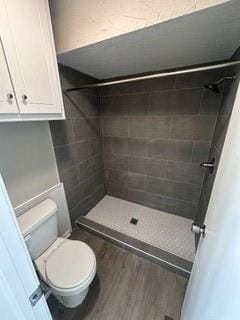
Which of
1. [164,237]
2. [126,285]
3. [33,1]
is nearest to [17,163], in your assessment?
[33,1]

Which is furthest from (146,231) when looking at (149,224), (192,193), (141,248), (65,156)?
(65,156)

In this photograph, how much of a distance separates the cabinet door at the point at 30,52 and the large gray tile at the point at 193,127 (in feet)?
4.49

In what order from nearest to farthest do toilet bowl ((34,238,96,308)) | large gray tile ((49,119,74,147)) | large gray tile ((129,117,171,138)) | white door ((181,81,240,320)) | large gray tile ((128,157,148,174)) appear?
1. white door ((181,81,240,320))
2. toilet bowl ((34,238,96,308))
3. large gray tile ((49,119,74,147))
4. large gray tile ((129,117,171,138))
5. large gray tile ((128,157,148,174))

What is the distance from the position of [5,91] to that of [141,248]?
1.81m

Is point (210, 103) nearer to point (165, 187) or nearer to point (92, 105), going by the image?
point (165, 187)

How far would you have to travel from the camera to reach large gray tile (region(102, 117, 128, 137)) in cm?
206

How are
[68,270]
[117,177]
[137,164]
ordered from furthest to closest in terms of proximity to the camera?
[117,177] → [137,164] → [68,270]

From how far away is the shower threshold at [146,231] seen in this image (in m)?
1.50

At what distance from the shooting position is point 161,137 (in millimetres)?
1889

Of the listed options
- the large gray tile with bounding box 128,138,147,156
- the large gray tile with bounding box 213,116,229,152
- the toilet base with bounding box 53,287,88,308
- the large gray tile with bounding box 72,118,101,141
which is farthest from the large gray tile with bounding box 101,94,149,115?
the toilet base with bounding box 53,287,88,308

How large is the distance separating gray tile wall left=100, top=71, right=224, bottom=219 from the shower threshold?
189 mm

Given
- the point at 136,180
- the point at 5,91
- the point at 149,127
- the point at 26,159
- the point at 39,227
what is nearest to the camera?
the point at 5,91

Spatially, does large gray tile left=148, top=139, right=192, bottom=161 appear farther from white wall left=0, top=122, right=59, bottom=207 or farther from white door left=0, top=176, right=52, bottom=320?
white door left=0, top=176, right=52, bottom=320

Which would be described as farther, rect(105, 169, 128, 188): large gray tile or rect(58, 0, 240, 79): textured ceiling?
rect(105, 169, 128, 188): large gray tile
